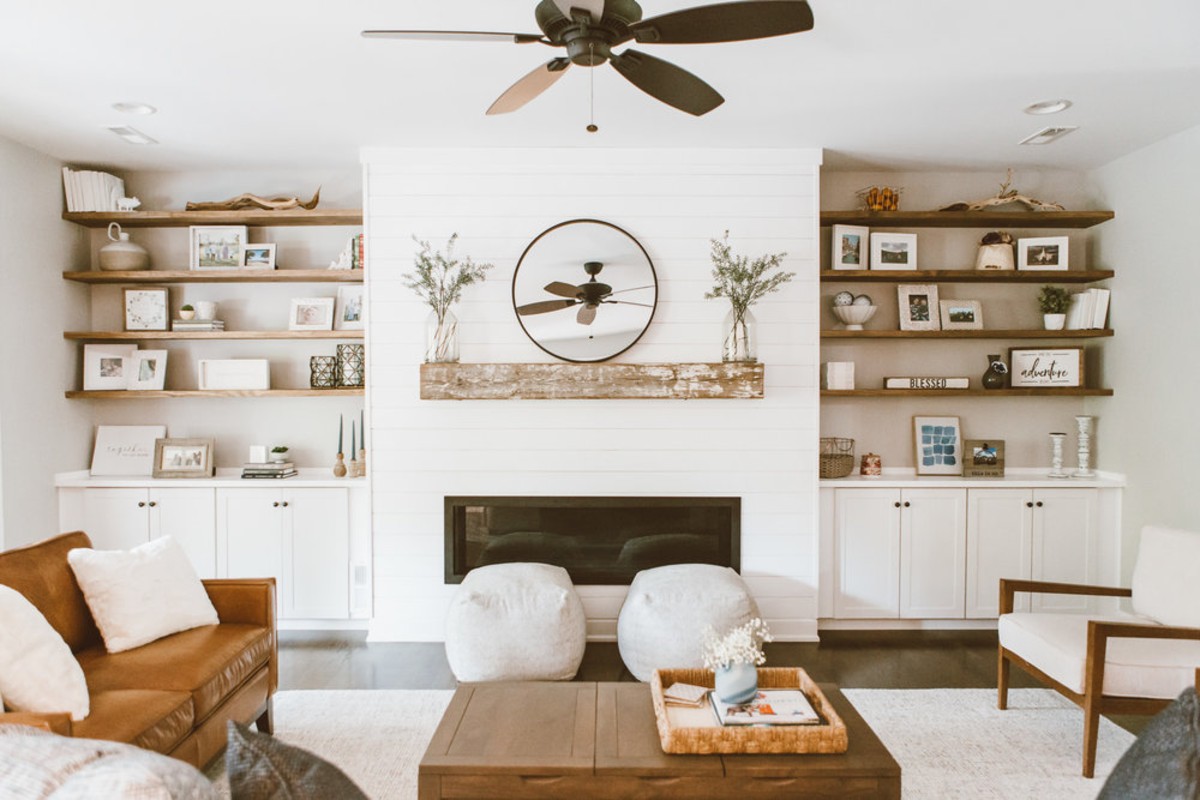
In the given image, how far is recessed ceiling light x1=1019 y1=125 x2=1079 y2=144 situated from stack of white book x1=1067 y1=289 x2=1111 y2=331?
39.4 inches

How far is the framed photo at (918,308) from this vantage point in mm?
4383

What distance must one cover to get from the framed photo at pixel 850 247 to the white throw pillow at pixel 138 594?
3.68 metres

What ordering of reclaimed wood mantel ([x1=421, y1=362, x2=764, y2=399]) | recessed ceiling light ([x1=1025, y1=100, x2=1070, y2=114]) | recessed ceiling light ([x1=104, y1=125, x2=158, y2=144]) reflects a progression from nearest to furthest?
recessed ceiling light ([x1=1025, y1=100, x2=1070, y2=114]), recessed ceiling light ([x1=104, y1=125, x2=158, y2=144]), reclaimed wood mantel ([x1=421, y1=362, x2=764, y2=399])

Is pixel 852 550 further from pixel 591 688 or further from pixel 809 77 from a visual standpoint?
pixel 809 77

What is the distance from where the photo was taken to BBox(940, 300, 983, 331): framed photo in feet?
14.5

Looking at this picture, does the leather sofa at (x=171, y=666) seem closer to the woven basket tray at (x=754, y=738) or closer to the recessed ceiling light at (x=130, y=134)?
the woven basket tray at (x=754, y=738)

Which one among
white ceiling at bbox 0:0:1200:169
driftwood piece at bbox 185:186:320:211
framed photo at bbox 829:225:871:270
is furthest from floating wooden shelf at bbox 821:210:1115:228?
driftwood piece at bbox 185:186:320:211

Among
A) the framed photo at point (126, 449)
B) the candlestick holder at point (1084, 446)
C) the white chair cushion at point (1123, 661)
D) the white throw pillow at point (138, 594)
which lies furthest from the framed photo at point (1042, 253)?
the framed photo at point (126, 449)

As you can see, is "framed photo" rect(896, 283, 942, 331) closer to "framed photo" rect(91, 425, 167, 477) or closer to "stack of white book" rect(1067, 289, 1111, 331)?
"stack of white book" rect(1067, 289, 1111, 331)

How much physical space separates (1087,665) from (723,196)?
9.09ft

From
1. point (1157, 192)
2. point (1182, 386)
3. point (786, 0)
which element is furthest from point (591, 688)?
point (1157, 192)

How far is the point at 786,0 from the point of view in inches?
67.9

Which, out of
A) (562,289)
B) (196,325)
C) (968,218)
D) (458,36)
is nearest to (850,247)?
(968,218)

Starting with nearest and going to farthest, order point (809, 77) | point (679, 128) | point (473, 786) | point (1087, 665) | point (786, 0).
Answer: point (786, 0)
point (473, 786)
point (1087, 665)
point (809, 77)
point (679, 128)
